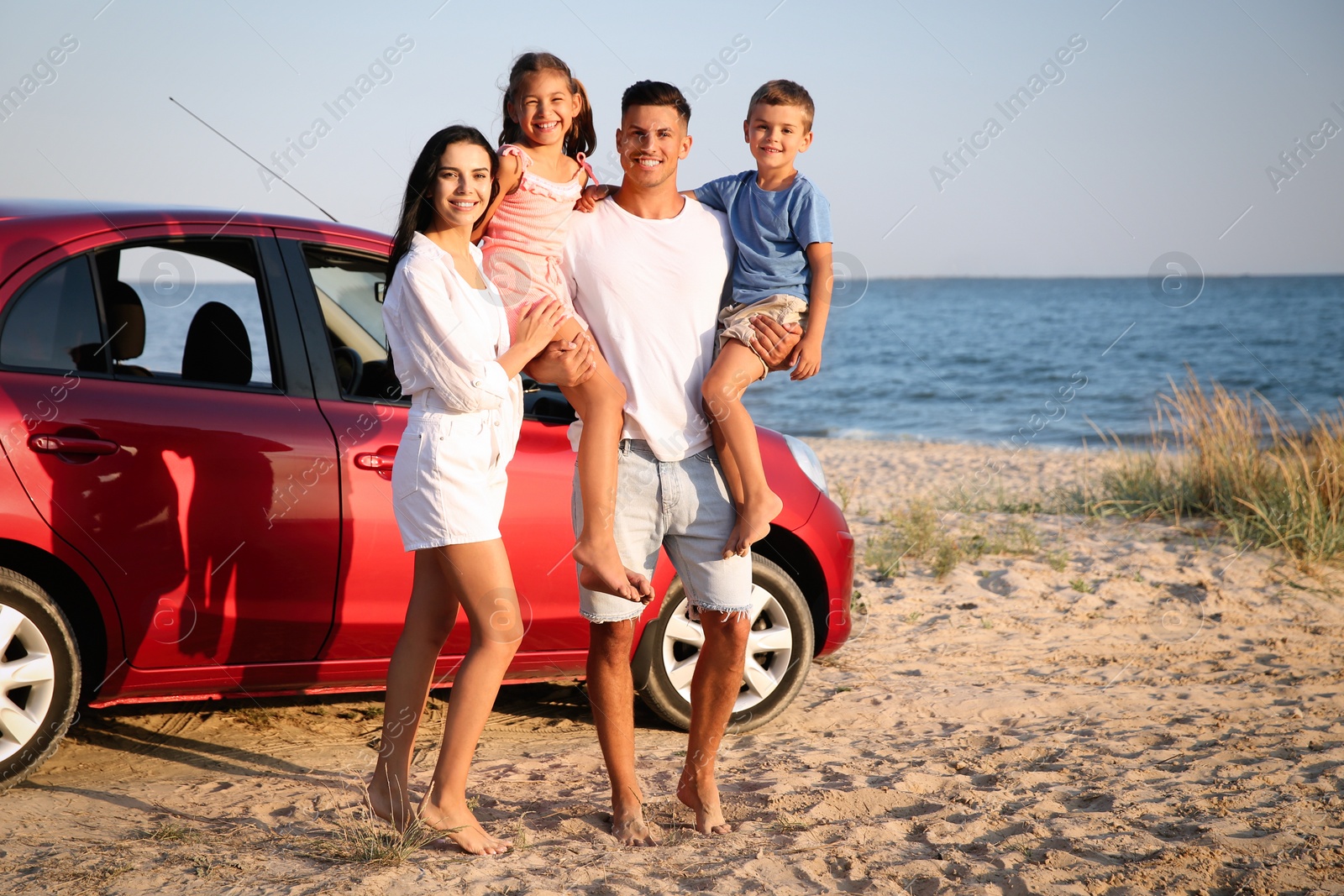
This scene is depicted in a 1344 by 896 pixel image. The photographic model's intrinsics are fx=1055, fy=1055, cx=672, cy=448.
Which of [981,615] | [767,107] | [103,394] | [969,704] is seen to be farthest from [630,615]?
[981,615]

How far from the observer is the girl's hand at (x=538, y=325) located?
2777 millimetres

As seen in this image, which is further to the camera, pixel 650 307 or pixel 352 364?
pixel 352 364

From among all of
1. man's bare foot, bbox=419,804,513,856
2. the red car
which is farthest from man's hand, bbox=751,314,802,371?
man's bare foot, bbox=419,804,513,856

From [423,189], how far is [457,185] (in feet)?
0.31

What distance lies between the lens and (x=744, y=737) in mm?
3994

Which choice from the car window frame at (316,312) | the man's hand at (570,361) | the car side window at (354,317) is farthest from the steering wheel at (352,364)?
the man's hand at (570,361)

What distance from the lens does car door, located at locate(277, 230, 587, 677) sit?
3383 millimetres

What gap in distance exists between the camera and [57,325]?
3.20m

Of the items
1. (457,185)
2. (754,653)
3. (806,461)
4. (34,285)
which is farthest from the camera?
(806,461)

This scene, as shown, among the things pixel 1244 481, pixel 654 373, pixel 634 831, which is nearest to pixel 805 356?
pixel 654 373

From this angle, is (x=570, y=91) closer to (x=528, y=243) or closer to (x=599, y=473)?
(x=528, y=243)

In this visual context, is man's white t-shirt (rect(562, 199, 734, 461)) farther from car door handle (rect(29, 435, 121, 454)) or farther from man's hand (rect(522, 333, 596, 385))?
car door handle (rect(29, 435, 121, 454))

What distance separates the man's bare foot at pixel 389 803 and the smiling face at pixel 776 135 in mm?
2079

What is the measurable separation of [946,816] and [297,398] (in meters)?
2.39
